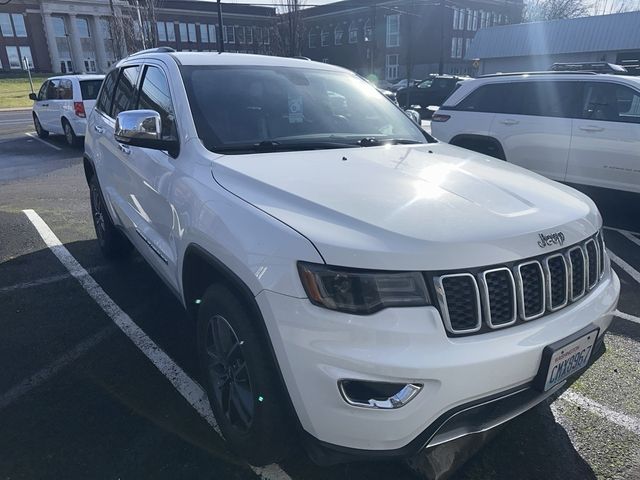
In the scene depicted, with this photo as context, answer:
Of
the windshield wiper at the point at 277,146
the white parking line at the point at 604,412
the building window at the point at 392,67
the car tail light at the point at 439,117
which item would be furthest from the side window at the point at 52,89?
the building window at the point at 392,67

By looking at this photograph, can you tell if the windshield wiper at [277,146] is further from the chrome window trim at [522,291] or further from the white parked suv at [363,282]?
the chrome window trim at [522,291]

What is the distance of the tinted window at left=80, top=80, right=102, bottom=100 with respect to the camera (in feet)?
41.5

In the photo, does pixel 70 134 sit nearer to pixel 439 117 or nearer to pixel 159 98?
pixel 439 117

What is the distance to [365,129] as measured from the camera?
11.1ft

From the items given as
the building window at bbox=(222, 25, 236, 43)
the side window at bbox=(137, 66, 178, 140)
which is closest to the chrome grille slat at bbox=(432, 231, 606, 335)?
the side window at bbox=(137, 66, 178, 140)

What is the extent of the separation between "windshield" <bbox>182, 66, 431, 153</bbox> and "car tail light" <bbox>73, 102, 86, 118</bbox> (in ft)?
35.5

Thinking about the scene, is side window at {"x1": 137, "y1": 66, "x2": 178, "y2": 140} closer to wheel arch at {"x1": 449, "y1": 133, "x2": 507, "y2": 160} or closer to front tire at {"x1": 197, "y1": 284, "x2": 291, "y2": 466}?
front tire at {"x1": 197, "y1": 284, "x2": 291, "y2": 466}

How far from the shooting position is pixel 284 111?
321 cm

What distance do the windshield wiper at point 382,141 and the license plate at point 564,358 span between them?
1672 mm

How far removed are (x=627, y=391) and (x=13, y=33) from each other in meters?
74.8

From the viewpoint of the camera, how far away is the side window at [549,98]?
6785mm

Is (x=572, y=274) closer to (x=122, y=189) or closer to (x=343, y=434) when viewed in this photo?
(x=343, y=434)

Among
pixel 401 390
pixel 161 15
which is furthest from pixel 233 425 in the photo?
pixel 161 15

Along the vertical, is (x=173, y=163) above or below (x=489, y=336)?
above
